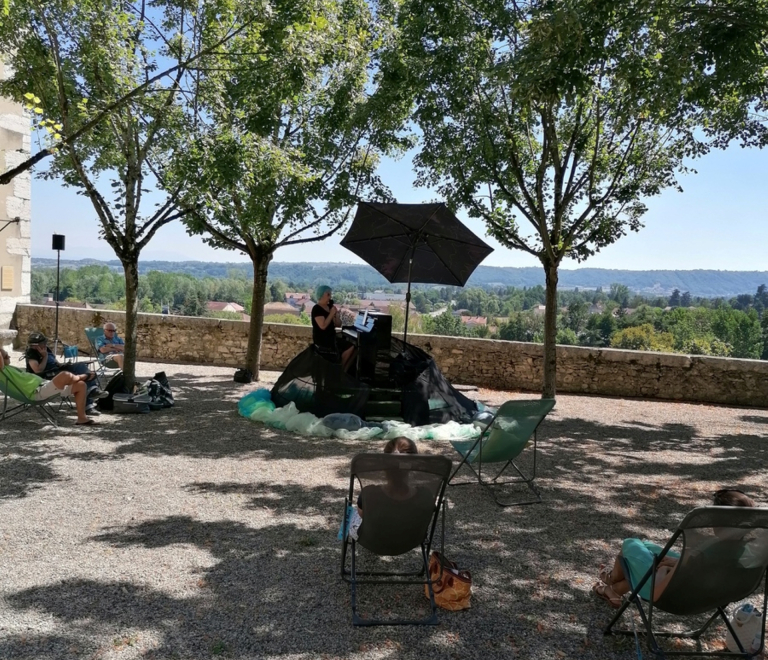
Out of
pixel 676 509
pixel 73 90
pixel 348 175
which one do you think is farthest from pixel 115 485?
pixel 348 175

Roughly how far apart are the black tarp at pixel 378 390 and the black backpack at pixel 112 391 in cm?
194

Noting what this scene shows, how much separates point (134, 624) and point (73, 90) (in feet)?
21.6

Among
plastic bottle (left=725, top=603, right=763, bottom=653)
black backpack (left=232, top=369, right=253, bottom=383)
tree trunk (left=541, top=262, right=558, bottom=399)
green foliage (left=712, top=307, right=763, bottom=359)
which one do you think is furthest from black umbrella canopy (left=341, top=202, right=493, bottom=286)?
green foliage (left=712, top=307, right=763, bottom=359)

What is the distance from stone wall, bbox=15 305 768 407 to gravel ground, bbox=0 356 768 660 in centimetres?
378

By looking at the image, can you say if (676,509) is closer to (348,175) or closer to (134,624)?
(134,624)

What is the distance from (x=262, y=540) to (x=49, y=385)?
149 inches

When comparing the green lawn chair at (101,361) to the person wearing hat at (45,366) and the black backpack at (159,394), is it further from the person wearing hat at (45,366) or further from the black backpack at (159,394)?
the person wearing hat at (45,366)

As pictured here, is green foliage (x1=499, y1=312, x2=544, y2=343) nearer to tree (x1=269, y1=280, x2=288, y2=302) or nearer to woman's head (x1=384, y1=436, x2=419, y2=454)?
tree (x1=269, y1=280, x2=288, y2=302)

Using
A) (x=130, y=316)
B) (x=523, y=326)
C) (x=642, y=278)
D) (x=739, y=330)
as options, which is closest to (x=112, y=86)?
(x=130, y=316)

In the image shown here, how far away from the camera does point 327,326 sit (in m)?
8.27

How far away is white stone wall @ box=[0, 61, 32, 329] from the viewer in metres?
13.3

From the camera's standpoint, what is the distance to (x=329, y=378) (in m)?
7.69

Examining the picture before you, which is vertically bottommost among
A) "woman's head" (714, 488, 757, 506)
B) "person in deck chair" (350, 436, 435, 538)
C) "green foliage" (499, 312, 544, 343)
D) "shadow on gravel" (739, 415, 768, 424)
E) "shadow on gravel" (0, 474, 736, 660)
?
"shadow on gravel" (0, 474, 736, 660)

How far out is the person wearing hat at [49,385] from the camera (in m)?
6.54
